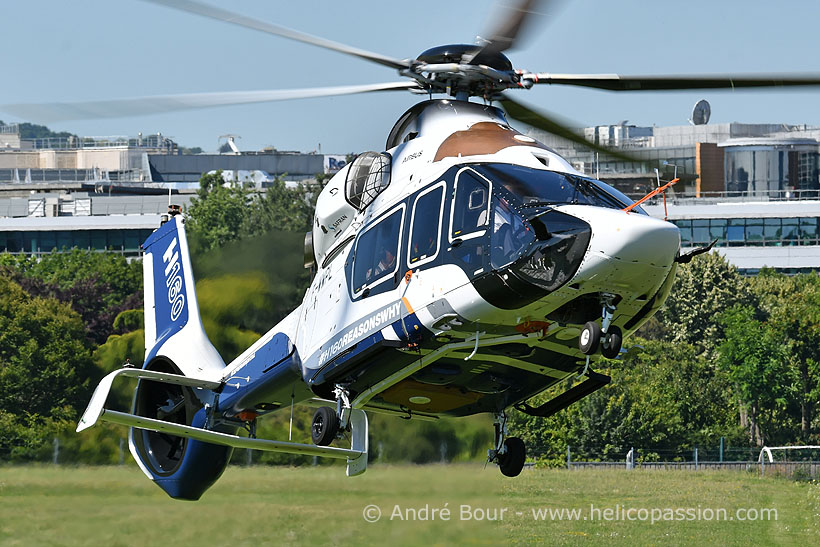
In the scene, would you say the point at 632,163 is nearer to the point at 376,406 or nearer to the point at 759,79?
the point at 759,79

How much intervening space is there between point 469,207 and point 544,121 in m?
3.28

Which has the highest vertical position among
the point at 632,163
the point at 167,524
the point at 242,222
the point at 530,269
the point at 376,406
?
the point at 242,222

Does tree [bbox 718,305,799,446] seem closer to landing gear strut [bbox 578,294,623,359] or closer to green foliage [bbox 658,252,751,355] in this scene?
green foliage [bbox 658,252,751,355]

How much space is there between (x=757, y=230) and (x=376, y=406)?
69.6 metres

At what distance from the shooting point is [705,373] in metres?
56.1

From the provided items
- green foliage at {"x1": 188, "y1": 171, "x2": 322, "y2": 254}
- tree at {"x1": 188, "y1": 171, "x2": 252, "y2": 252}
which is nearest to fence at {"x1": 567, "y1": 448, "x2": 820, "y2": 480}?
green foliage at {"x1": 188, "y1": 171, "x2": 322, "y2": 254}

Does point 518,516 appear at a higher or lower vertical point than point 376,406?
lower

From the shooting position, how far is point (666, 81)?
1686 cm

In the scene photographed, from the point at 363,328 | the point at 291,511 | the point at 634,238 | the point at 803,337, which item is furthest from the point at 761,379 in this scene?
the point at 634,238

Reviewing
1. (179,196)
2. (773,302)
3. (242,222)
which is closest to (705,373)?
(773,302)

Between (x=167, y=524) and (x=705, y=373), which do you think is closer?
(x=167, y=524)

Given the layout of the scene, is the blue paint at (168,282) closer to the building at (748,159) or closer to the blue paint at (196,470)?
the blue paint at (196,470)

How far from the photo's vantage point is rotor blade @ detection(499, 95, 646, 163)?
1847 centimetres

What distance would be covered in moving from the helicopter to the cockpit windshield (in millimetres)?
25
